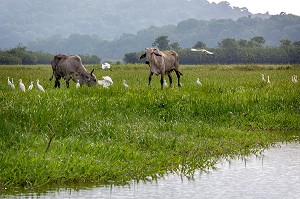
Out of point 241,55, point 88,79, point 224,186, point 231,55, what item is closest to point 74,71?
A: point 88,79

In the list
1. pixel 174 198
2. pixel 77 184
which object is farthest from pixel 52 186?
pixel 174 198

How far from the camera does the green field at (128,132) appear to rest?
35.4 ft

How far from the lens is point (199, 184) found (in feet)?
35.7

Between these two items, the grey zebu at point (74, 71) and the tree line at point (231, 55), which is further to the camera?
the tree line at point (231, 55)

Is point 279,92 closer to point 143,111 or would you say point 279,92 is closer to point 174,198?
point 143,111

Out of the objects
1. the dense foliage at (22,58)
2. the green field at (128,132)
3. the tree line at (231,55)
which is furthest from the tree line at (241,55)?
the green field at (128,132)

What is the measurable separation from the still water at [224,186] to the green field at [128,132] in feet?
1.32

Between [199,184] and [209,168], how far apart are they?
4.46ft

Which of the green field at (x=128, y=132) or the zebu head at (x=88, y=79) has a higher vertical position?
the zebu head at (x=88, y=79)

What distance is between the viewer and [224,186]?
10703 mm

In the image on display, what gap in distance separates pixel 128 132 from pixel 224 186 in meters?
3.67

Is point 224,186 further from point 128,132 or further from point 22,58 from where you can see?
point 22,58

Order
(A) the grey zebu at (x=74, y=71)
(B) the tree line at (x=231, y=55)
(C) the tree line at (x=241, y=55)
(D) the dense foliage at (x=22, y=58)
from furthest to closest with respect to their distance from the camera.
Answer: (C) the tree line at (x=241, y=55) < (B) the tree line at (x=231, y=55) < (D) the dense foliage at (x=22, y=58) < (A) the grey zebu at (x=74, y=71)

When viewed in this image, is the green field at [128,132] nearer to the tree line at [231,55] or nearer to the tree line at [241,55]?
the tree line at [231,55]
